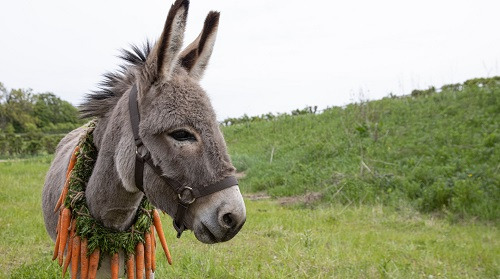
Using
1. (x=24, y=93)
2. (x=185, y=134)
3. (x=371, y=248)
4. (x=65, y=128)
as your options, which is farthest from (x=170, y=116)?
(x=24, y=93)

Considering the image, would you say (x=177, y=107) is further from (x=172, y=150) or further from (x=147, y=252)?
(x=147, y=252)

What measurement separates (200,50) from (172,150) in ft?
2.64

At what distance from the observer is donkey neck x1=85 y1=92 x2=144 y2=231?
2.33 meters

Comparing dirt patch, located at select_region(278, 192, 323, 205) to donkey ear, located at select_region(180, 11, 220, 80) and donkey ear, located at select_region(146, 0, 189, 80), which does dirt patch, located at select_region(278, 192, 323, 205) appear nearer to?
donkey ear, located at select_region(180, 11, 220, 80)

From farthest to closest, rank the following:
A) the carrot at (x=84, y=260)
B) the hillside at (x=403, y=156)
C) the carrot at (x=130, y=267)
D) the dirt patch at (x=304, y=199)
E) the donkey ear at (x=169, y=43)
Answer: the dirt patch at (x=304, y=199)
the hillside at (x=403, y=156)
the carrot at (x=130, y=267)
the carrot at (x=84, y=260)
the donkey ear at (x=169, y=43)

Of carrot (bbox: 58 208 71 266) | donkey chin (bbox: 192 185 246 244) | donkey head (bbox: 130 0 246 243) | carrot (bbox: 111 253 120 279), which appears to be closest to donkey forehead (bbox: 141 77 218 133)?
donkey head (bbox: 130 0 246 243)

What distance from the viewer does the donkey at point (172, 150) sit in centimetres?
201

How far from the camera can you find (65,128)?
32.9 m

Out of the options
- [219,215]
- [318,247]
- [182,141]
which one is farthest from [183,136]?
[318,247]

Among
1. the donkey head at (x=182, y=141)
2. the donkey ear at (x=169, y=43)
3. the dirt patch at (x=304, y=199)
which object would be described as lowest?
the dirt patch at (x=304, y=199)

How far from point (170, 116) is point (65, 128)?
113 feet

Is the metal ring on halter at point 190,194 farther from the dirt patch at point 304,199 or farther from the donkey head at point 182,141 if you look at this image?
the dirt patch at point 304,199

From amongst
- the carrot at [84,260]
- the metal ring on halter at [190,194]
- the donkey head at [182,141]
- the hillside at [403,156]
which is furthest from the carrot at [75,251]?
the hillside at [403,156]

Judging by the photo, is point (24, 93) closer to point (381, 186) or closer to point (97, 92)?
point (381, 186)
